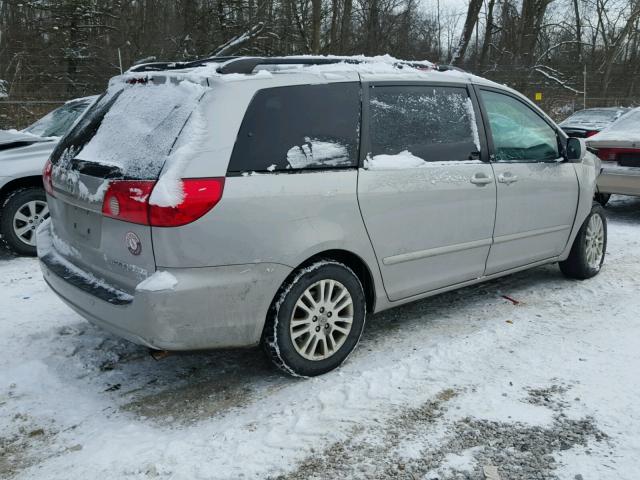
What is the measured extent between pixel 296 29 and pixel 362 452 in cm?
1940

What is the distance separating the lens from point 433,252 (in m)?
3.98

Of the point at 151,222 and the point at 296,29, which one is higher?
the point at 296,29

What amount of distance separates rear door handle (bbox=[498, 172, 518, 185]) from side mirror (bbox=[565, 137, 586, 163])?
31.7 inches

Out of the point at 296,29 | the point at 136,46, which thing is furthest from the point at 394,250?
the point at 296,29

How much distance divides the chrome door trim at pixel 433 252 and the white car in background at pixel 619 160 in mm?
4277

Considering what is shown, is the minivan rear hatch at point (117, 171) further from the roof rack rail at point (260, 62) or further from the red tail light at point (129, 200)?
the roof rack rail at point (260, 62)

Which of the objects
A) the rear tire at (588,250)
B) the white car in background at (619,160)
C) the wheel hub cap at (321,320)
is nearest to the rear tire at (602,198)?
the white car in background at (619,160)

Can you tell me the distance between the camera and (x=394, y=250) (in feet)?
12.3

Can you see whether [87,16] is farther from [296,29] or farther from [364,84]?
[364,84]

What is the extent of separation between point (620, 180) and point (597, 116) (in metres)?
6.94

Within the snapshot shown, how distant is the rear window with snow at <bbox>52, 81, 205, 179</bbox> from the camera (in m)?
3.03

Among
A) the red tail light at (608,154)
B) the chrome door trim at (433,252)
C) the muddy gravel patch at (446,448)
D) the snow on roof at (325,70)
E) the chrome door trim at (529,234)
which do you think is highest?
the snow on roof at (325,70)

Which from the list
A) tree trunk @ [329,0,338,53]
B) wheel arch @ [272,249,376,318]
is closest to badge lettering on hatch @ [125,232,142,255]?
wheel arch @ [272,249,376,318]

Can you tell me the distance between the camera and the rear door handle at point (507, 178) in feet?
14.2
